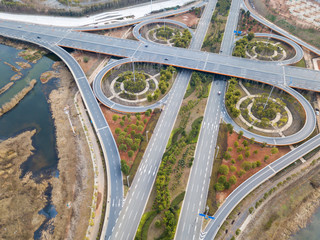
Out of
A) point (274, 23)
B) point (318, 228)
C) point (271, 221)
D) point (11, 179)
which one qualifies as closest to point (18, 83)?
point (11, 179)

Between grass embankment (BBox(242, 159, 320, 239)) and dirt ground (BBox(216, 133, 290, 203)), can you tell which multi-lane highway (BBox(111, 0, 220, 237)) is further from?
grass embankment (BBox(242, 159, 320, 239))

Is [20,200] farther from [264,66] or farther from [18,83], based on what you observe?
[264,66]

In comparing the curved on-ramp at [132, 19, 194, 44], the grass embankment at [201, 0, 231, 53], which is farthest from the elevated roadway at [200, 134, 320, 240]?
the curved on-ramp at [132, 19, 194, 44]

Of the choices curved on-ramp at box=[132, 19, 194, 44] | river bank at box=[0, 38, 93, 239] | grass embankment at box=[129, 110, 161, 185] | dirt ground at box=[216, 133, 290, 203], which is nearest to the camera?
river bank at box=[0, 38, 93, 239]

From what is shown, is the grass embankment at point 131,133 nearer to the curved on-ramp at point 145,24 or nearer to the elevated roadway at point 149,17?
the curved on-ramp at point 145,24

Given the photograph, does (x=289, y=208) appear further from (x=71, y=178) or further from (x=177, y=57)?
(x=177, y=57)

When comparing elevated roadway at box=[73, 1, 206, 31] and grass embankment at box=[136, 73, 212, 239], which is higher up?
elevated roadway at box=[73, 1, 206, 31]
